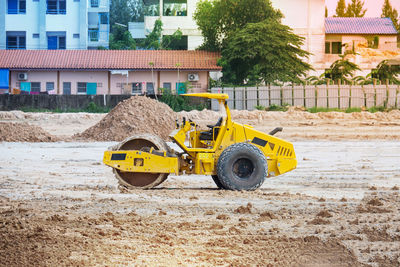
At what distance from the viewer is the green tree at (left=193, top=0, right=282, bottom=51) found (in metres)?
48.9

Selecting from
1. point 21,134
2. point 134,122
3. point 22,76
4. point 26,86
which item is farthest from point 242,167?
point 26,86

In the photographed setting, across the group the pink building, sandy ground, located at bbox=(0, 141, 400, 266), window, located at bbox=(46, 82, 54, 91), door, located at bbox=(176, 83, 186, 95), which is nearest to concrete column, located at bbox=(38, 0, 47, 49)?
the pink building

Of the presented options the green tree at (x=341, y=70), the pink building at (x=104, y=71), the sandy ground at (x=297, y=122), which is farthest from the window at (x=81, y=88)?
the green tree at (x=341, y=70)

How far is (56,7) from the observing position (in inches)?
2224

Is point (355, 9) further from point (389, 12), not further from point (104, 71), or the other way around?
point (104, 71)

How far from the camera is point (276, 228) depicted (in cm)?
913

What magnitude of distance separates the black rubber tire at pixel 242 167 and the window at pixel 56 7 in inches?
1841

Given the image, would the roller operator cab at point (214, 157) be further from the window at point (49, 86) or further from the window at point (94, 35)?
the window at point (94, 35)

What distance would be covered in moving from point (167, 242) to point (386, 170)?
9.73 m

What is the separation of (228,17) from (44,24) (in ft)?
52.8

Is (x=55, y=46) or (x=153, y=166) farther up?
(x=55, y=46)

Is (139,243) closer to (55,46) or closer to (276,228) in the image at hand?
(276,228)

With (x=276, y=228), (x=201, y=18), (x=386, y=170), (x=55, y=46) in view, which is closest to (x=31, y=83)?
(x=55, y=46)

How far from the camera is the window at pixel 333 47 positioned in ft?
191
